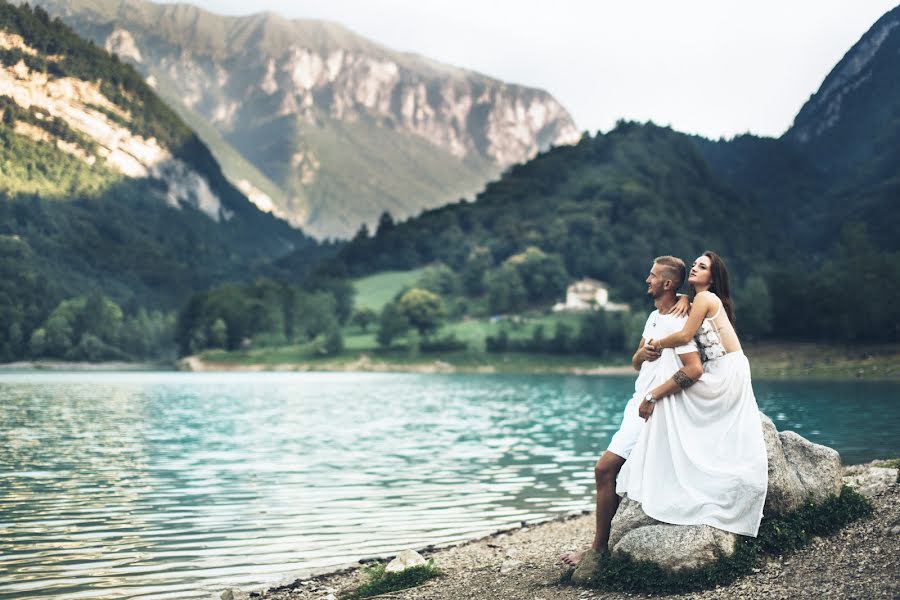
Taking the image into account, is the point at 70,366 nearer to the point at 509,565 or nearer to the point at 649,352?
the point at 509,565

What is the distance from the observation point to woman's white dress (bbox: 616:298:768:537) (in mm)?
11125

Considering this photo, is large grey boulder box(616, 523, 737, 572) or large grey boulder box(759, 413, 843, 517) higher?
large grey boulder box(759, 413, 843, 517)

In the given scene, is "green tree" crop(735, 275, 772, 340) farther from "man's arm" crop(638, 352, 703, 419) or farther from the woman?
"man's arm" crop(638, 352, 703, 419)

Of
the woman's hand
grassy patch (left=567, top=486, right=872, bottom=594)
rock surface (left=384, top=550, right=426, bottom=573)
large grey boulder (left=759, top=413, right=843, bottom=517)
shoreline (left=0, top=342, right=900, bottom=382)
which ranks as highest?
the woman's hand

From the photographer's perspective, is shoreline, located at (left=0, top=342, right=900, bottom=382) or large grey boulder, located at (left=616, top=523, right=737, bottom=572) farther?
shoreline, located at (left=0, top=342, right=900, bottom=382)

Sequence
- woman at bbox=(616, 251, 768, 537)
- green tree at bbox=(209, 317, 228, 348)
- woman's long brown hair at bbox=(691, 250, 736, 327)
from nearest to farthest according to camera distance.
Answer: woman at bbox=(616, 251, 768, 537), woman's long brown hair at bbox=(691, 250, 736, 327), green tree at bbox=(209, 317, 228, 348)

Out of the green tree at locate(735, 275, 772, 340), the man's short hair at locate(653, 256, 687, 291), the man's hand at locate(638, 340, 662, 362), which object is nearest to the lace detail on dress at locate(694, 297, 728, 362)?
the man's hand at locate(638, 340, 662, 362)

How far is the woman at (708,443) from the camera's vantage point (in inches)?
438

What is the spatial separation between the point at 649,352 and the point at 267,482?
65.1 feet

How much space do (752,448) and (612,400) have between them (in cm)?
6762

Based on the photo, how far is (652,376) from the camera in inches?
464

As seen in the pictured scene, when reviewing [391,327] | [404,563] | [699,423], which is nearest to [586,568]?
[699,423]

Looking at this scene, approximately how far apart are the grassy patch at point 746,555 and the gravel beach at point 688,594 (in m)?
0.14

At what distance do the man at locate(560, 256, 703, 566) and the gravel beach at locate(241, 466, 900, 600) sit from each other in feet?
3.67
